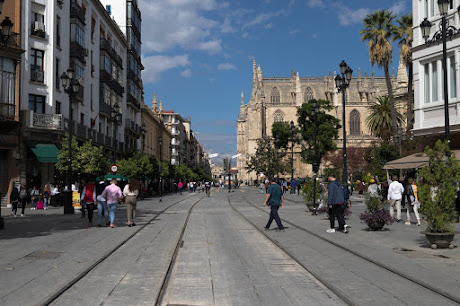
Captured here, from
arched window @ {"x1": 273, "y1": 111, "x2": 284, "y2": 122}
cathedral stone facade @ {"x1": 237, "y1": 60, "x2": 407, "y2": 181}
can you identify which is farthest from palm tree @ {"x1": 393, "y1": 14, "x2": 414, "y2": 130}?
arched window @ {"x1": 273, "y1": 111, "x2": 284, "y2": 122}

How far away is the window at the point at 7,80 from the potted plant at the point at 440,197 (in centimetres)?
2380

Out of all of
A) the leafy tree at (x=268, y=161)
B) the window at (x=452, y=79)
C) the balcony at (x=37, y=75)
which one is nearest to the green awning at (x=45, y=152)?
the balcony at (x=37, y=75)

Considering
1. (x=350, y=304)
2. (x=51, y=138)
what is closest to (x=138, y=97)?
(x=51, y=138)

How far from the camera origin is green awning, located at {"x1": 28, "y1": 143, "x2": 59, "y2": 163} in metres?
28.5

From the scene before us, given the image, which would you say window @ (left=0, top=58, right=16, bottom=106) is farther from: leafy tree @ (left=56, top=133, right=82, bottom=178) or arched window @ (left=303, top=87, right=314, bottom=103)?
arched window @ (left=303, top=87, right=314, bottom=103)

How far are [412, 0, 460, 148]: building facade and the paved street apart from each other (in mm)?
8729

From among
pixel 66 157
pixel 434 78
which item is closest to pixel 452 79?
pixel 434 78

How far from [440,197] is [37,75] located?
26.4 meters

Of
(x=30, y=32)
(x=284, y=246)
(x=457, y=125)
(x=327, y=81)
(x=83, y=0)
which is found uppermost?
(x=327, y=81)

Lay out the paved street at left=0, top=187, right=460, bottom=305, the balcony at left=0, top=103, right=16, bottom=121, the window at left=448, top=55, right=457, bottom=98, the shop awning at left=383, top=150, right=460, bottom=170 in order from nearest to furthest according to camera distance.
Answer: the paved street at left=0, top=187, right=460, bottom=305
the window at left=448, top=55, right=457, bottom=98
the shop awning at left=383, top=150, right=460, bottom=170
the balcony at left=0, top=103, right=16, bottom=121

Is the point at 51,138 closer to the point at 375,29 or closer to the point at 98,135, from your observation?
the point at 98,135

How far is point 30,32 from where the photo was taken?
97.3 ft

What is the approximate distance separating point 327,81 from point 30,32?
82937 millimetres

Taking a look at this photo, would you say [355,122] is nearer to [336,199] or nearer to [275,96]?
[275,96]
